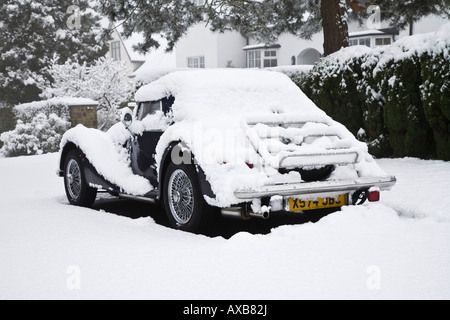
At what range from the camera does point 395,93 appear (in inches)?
386

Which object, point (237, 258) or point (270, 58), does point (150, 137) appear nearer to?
point (237, 258)

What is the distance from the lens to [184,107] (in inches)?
257

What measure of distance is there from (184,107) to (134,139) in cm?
109

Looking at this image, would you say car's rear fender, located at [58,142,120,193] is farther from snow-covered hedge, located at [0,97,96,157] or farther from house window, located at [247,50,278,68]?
house window, located at [247,50,278,68]

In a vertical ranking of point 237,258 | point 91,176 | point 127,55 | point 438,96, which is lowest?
point 237,258

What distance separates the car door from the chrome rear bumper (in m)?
1.78

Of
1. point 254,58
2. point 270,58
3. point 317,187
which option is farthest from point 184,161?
point 254,58

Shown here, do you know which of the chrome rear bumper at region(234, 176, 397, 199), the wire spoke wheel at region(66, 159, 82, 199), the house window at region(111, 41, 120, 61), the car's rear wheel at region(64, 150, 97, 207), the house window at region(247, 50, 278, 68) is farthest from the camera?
the house window at region(111, 41, 120, 61)

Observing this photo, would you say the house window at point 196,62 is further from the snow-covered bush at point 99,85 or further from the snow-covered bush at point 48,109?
the snow-covered bush at point 48,109

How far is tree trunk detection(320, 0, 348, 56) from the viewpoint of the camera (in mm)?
13281

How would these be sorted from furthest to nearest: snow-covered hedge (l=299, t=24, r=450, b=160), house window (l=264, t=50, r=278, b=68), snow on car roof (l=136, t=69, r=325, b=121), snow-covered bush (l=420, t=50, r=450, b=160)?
house window (l=264, t=50, r=278, b=68), snow-covered hedge (l=299, t=24, r=450, b=160), snow-covered bush (l=420, t=50, r=450, b=160), snow on car roof (l=136, t=69, r=325, b=121)

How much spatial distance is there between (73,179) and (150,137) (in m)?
1.93

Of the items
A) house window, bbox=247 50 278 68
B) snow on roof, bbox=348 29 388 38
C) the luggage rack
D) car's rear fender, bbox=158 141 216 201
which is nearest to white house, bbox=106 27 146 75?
house window, bbox=247 50 278 68
